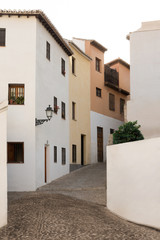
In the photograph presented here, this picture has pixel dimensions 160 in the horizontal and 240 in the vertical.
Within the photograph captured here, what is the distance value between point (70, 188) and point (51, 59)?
275 inches

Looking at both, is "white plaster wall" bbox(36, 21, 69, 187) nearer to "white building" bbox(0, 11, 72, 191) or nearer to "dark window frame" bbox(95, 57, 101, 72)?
"white building" bbox(0, 11, 72, 191)

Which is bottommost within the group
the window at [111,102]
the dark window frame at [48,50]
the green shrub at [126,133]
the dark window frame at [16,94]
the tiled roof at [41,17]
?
the green shrub at [126,133]

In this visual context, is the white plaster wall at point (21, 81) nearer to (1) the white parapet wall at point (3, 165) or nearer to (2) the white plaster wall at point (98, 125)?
(1) the white parapet wall at point (3, 165)

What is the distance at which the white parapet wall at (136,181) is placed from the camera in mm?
10945

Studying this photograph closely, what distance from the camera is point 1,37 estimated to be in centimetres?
2094

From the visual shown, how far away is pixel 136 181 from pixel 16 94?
10.3m

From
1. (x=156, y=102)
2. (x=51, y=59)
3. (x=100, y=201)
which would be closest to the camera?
(x=100, y=201)

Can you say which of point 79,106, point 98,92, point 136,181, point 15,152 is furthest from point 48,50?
point 136,181

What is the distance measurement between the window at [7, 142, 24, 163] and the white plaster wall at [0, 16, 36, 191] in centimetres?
20

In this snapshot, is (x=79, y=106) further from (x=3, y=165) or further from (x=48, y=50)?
(x=3, y=165)

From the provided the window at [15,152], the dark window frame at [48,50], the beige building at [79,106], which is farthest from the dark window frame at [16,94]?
the beige building at [79,106]

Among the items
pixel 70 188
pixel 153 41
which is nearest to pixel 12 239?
Answer: pixel 70 188

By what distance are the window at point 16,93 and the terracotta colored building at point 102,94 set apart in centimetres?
1070

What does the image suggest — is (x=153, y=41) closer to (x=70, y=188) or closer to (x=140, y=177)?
(x=70, y=188)
